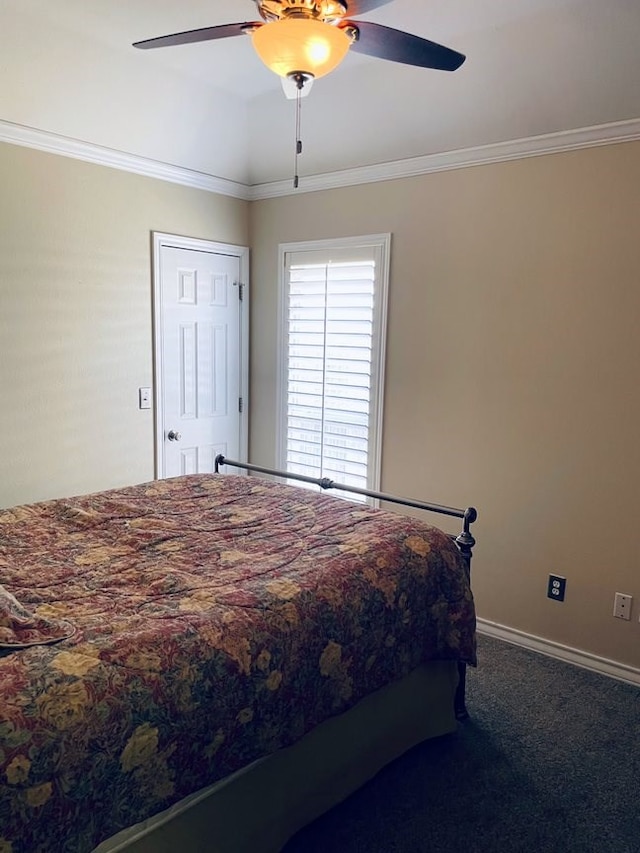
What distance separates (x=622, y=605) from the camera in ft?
10.0

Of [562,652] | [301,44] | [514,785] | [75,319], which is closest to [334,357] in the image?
[75,319]

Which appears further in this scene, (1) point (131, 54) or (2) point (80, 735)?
(1) point (131, 54)

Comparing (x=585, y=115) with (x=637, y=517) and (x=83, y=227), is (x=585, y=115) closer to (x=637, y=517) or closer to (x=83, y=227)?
(x=637, y=517)

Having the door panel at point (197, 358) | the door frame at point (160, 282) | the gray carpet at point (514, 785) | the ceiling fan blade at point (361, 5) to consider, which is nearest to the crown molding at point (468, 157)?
the door frame at point (160, 282)

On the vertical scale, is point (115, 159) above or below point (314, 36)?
above

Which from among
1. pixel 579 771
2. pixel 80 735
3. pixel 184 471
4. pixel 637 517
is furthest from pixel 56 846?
pixel 184 471

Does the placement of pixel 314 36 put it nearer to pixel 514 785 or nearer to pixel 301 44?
pixel 301 44

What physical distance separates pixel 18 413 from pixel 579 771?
122 inches

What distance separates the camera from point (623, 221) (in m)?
2.91

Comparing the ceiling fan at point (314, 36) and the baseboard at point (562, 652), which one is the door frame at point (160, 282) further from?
the baseboard at point (562, 652)

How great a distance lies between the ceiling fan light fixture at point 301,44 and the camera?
1.76 meters

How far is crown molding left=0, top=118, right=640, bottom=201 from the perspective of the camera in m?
2.97

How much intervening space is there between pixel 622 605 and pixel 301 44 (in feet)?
9.22

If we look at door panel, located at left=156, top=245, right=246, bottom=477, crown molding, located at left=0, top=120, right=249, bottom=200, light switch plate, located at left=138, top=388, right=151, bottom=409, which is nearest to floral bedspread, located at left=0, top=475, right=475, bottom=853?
light switch plate, located at left=138, top=388, right=151, bottom=409
